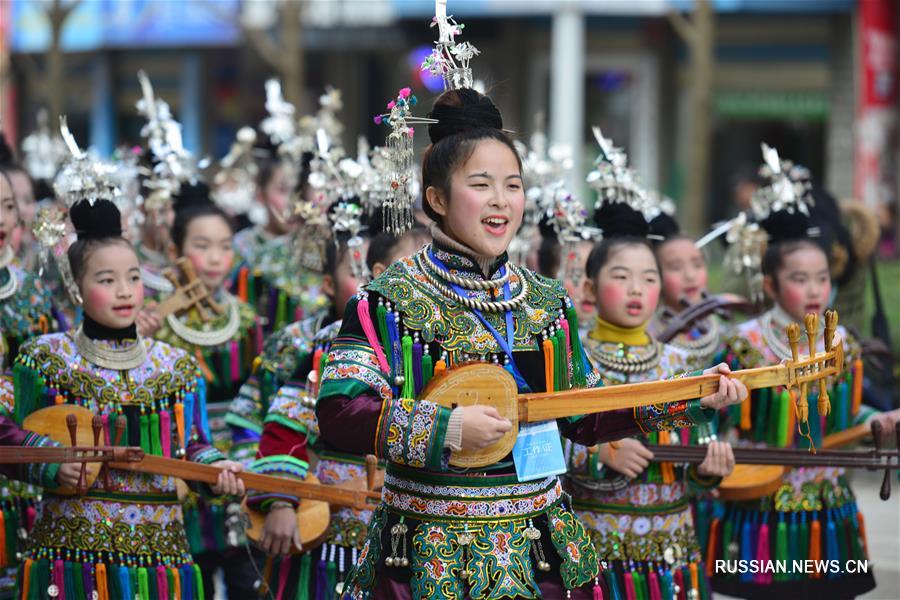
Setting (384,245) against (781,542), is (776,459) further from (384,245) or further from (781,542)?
(384,245)

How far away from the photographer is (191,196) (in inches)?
289

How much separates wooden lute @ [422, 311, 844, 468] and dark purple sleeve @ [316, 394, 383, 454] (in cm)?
15

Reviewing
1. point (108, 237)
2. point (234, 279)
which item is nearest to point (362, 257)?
point (108, 237)

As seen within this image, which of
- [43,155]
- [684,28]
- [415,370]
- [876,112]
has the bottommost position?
[415,370]

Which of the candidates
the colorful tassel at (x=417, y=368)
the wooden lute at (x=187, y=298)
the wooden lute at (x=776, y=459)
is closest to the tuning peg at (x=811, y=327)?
the colorful tassel at (x=417, y=368)

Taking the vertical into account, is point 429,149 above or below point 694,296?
above

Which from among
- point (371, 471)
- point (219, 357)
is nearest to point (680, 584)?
point (371, 471)

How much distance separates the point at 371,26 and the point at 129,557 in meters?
16.2

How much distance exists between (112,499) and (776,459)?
229 cm

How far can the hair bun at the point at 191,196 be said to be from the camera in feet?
24.0

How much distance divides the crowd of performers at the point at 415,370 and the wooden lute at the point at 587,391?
6cm

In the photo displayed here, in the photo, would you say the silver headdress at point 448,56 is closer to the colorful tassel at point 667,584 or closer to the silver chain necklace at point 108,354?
the silver chain necklace at point 108,354

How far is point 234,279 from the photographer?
7621 mm

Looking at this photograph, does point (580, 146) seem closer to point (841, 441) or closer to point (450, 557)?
point (841, 441)
